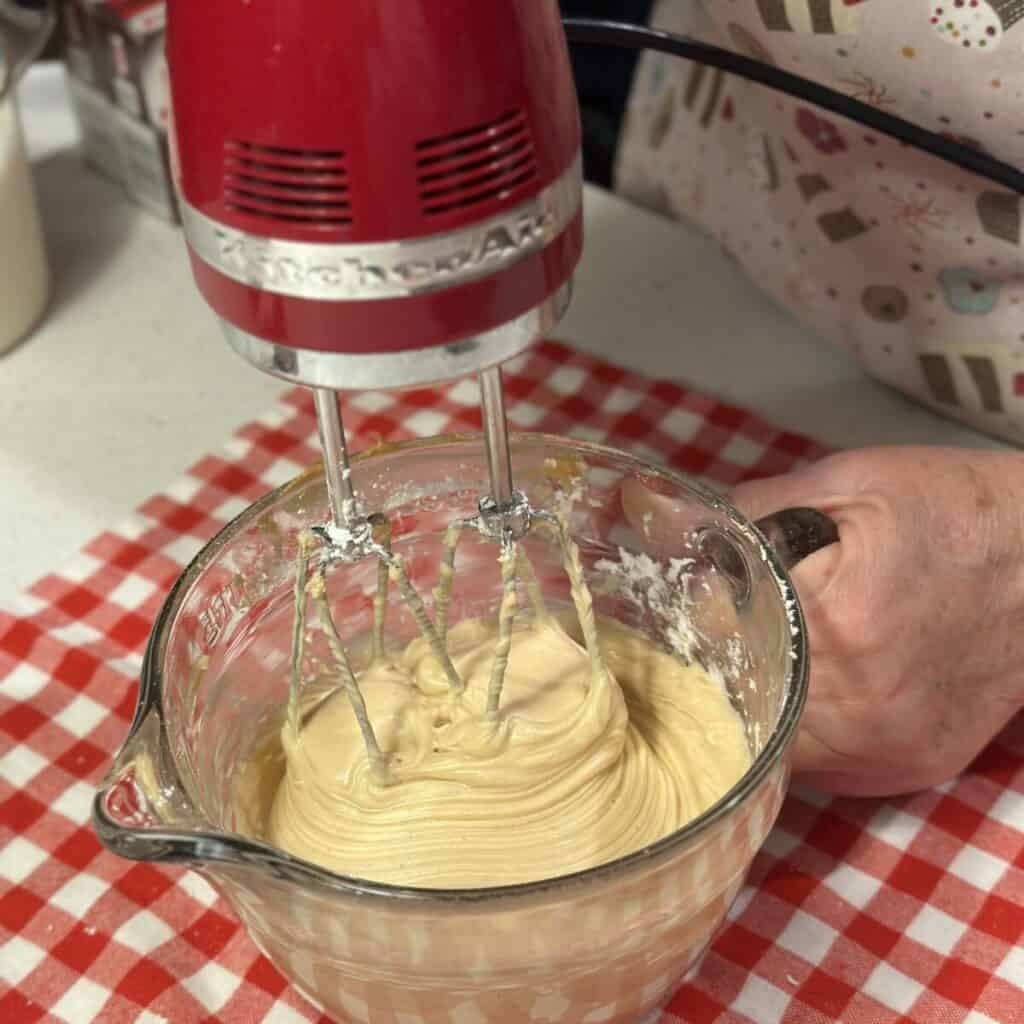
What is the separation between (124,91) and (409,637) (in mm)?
417

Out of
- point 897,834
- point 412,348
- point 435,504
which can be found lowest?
point 897,834

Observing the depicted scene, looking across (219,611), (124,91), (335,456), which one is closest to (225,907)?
(219,611)

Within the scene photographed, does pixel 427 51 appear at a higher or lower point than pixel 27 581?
higher

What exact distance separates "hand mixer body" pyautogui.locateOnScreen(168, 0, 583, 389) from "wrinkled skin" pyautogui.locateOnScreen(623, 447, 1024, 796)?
7.4 inches

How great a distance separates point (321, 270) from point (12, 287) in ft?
1.58

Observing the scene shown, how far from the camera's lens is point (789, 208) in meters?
0.67

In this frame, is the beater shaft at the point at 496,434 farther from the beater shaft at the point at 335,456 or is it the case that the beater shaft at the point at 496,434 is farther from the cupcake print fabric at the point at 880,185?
the cupcake print fabric at the point at 880,185

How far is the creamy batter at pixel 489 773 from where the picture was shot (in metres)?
0.42

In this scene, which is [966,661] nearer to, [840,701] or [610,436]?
[840,701]

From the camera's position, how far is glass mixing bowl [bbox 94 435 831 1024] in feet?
1.18

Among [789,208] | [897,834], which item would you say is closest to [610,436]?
[789,208]

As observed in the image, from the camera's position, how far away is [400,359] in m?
0.31

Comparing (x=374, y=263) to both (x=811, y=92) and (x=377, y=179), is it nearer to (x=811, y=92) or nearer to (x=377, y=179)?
(x=377, y=179)

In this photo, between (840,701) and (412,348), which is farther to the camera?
(840,701)
